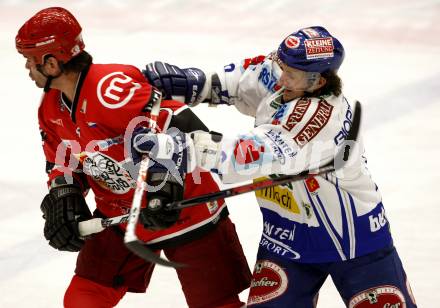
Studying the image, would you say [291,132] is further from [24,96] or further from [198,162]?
[24,96]

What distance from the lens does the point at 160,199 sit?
2838 millimetres

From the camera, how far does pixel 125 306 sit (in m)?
3.99

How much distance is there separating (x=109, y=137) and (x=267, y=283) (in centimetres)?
66

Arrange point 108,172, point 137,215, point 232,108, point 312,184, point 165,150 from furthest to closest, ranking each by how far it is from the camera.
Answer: point 232,108 < point 108,172 < point 312,184 < point 165,150 < point 137,215

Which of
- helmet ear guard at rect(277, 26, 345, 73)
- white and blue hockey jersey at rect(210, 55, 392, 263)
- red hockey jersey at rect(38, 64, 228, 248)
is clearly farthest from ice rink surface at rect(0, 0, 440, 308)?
helmet ear guard at rect(277, 26, 345, 73)

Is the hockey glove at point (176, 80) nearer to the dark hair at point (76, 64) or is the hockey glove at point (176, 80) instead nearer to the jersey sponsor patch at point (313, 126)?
the dark hair at point (76, 64)

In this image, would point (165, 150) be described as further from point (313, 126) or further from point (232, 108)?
point (232, 108)

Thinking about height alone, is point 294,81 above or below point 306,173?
above

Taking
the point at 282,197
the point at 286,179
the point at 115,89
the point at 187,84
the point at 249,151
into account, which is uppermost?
the point at 115,89

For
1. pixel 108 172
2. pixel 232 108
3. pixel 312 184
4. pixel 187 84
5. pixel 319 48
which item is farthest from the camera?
pixel 232 108

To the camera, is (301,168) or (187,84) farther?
(187,84)

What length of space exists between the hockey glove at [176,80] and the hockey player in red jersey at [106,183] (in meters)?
0.10

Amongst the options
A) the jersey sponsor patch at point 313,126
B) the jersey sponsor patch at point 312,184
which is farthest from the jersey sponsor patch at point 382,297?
the jersey sponsor patch at point 313,126

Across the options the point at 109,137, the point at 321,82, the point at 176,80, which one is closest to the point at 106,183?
the point at 109,137
